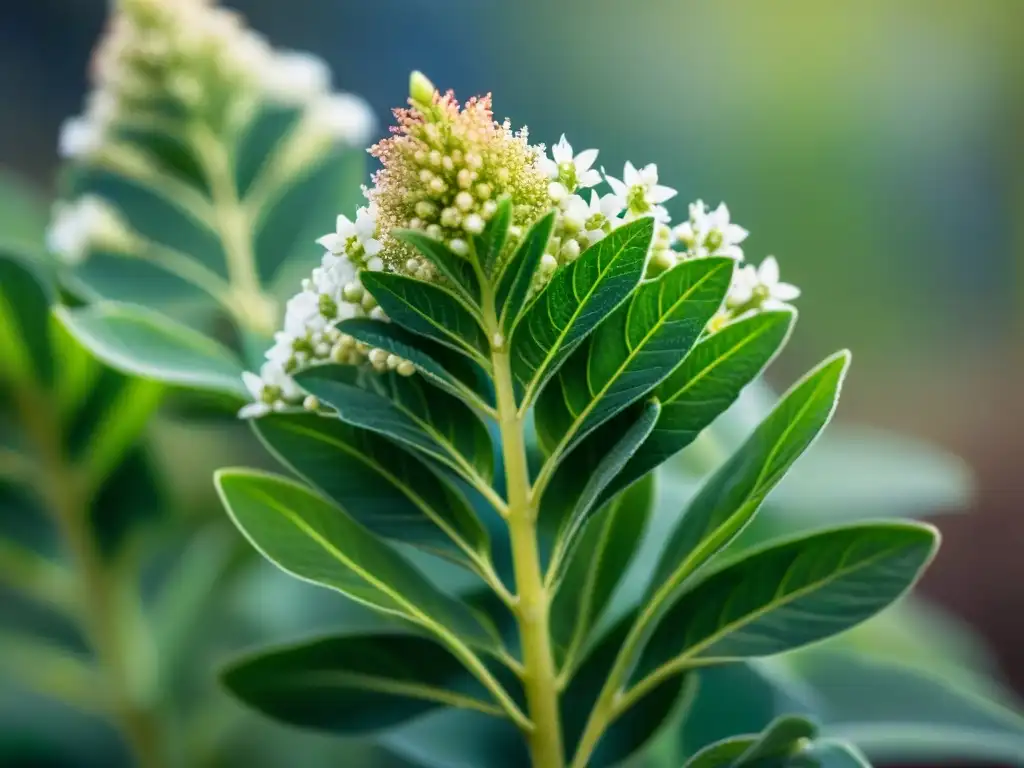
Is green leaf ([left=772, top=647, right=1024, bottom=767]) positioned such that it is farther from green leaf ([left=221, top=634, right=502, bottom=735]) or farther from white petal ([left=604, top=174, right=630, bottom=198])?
white petal ([left=604, top=174, right=630, bottom=198])

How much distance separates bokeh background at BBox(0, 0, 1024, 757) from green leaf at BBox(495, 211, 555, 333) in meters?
0.85

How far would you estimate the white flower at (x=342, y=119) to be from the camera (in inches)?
30.8

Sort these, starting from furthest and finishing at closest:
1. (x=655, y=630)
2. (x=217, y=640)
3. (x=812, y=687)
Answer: (x=217, y=640) → (x=812, y=687) → (x=655, y=630)

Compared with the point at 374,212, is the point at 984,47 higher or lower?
higher

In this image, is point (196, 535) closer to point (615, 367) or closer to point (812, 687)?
point (812, 687)

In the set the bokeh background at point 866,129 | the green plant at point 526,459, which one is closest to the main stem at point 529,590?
the green plant at point 526,459

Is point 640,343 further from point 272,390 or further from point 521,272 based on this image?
point 272,390

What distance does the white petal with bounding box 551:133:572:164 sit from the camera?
1.30 ft

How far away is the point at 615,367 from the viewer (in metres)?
0.41

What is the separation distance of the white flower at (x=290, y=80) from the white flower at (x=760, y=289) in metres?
0.45

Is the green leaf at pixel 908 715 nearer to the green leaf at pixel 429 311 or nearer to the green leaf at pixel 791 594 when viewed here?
the green leaf at pixel 791 594

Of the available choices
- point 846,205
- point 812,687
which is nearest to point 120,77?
point 812,687

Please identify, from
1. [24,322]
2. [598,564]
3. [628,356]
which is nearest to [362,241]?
[628,356]

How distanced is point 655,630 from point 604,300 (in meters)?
0.20
